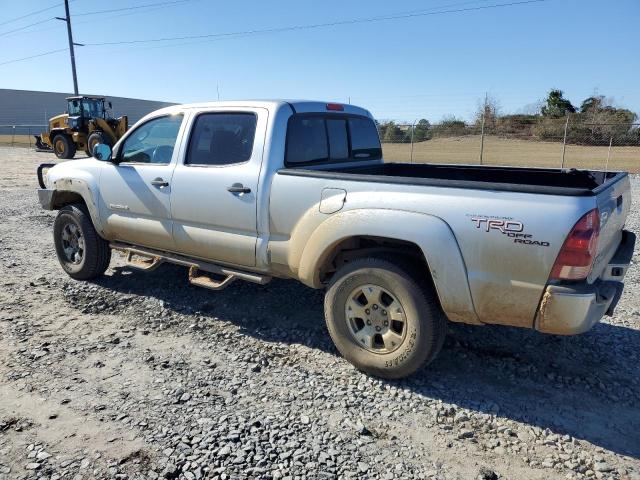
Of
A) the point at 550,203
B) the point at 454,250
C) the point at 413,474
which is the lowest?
the point at 413,474

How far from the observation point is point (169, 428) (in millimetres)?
3090

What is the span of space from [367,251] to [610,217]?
1.64 meters

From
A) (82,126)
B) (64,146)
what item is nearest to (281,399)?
(82,126)

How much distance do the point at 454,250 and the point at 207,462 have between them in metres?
1.92

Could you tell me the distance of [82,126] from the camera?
952 inches

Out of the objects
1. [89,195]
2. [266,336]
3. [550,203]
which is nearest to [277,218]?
[266,336]

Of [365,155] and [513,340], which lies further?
[365,155]

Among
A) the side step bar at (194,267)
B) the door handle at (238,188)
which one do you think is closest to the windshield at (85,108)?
the side step bar at (194,267)

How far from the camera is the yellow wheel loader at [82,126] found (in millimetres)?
23859

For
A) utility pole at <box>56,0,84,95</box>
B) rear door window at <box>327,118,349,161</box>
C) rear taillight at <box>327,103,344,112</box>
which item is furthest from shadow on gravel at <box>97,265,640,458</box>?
utility pole at <box>56,0,84,95</box>

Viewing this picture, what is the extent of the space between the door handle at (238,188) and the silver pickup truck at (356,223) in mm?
12

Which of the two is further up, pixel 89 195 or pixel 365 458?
pixel 89 195

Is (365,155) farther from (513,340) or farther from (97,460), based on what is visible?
(97,460)

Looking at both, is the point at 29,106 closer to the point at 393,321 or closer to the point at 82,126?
the point at 82,126
